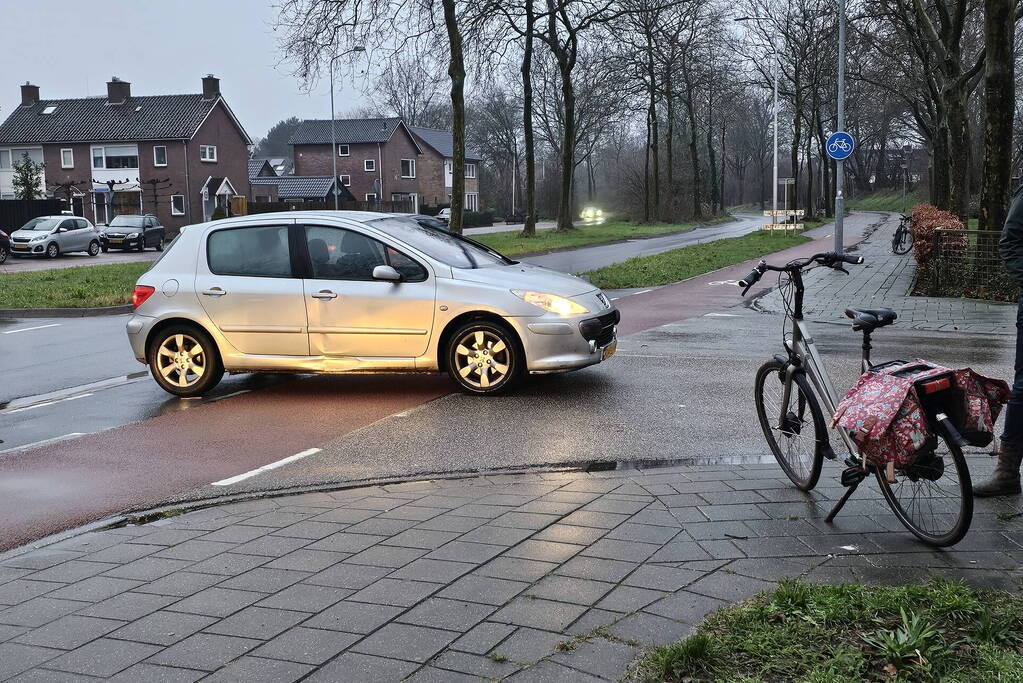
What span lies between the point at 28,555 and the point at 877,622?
148 inches

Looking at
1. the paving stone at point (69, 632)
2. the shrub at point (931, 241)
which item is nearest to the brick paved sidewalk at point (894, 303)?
the shrub at point (931, 241)

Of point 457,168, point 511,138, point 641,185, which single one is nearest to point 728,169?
point 511,138

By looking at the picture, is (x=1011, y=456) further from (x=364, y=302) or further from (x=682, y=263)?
(x=682, y=263)

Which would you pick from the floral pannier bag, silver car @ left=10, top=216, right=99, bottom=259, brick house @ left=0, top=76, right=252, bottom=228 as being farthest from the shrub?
brick house @ left=0, top=76, right=252, bottom=228

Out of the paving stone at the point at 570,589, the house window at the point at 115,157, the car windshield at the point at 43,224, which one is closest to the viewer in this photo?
the paving stone at the point at 570,589

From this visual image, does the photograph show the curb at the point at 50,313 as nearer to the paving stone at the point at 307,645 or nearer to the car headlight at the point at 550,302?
the car headlight at the point at 550,302

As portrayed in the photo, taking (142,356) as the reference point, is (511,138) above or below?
above

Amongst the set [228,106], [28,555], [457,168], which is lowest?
[28,555]

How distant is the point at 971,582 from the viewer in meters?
3.93

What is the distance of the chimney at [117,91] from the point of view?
67.9 m

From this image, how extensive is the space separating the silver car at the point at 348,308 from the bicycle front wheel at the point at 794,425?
9.81 feet

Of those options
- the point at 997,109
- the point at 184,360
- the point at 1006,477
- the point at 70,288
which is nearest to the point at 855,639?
the point at 1006,477

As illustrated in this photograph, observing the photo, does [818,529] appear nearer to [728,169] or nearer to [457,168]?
[457,168]

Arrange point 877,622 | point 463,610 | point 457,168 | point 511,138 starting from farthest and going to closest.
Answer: point 511,138
point 457,168
point 463,610
point 877,622
